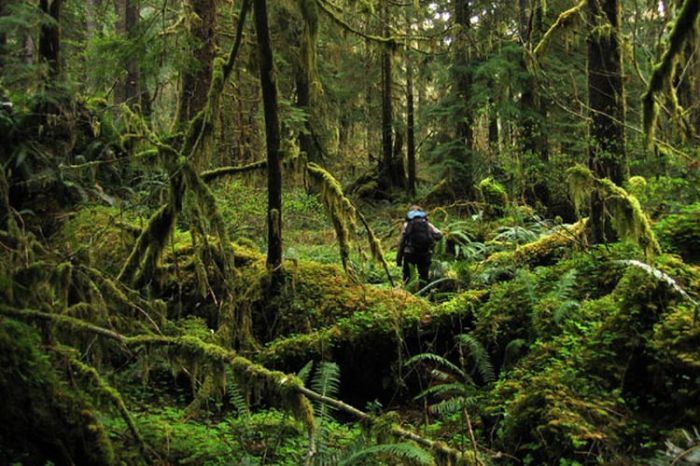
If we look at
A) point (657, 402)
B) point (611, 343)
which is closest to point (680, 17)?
point (611, 343)

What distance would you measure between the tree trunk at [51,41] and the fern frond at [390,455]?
765 centimetres

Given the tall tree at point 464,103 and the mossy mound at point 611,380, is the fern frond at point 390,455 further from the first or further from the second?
the tall tree at point 464,103

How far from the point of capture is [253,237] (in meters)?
12.2

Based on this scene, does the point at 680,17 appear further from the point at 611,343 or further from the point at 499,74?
the point at 499,74

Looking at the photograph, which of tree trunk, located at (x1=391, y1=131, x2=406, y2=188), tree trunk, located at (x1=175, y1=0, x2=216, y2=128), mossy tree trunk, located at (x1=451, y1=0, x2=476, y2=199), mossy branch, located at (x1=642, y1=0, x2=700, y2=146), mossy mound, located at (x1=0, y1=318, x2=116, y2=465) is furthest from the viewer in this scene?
tree trunk, located at (x1=391, y1=131, x2=406, y2=188)

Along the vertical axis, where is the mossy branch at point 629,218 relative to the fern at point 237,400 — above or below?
above

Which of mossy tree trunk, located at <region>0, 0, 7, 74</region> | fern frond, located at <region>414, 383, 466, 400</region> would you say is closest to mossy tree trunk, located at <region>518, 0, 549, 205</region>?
fern frond, located at <region>414, 383, 466, 400</region>

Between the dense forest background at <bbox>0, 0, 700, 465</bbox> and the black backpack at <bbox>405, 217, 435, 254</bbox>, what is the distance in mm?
972

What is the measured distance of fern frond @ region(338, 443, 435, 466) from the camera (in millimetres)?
3681

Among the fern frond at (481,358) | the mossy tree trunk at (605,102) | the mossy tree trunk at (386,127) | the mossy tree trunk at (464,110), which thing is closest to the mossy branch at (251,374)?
the fern frond at (481,358)

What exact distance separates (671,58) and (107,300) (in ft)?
18.4

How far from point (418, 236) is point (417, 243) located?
16cm

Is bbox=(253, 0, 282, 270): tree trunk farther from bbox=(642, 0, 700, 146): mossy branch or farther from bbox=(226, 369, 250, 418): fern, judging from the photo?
bbox=(642, 0, 700, 146): mossy branch

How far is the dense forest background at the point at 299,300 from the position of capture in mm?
4121
